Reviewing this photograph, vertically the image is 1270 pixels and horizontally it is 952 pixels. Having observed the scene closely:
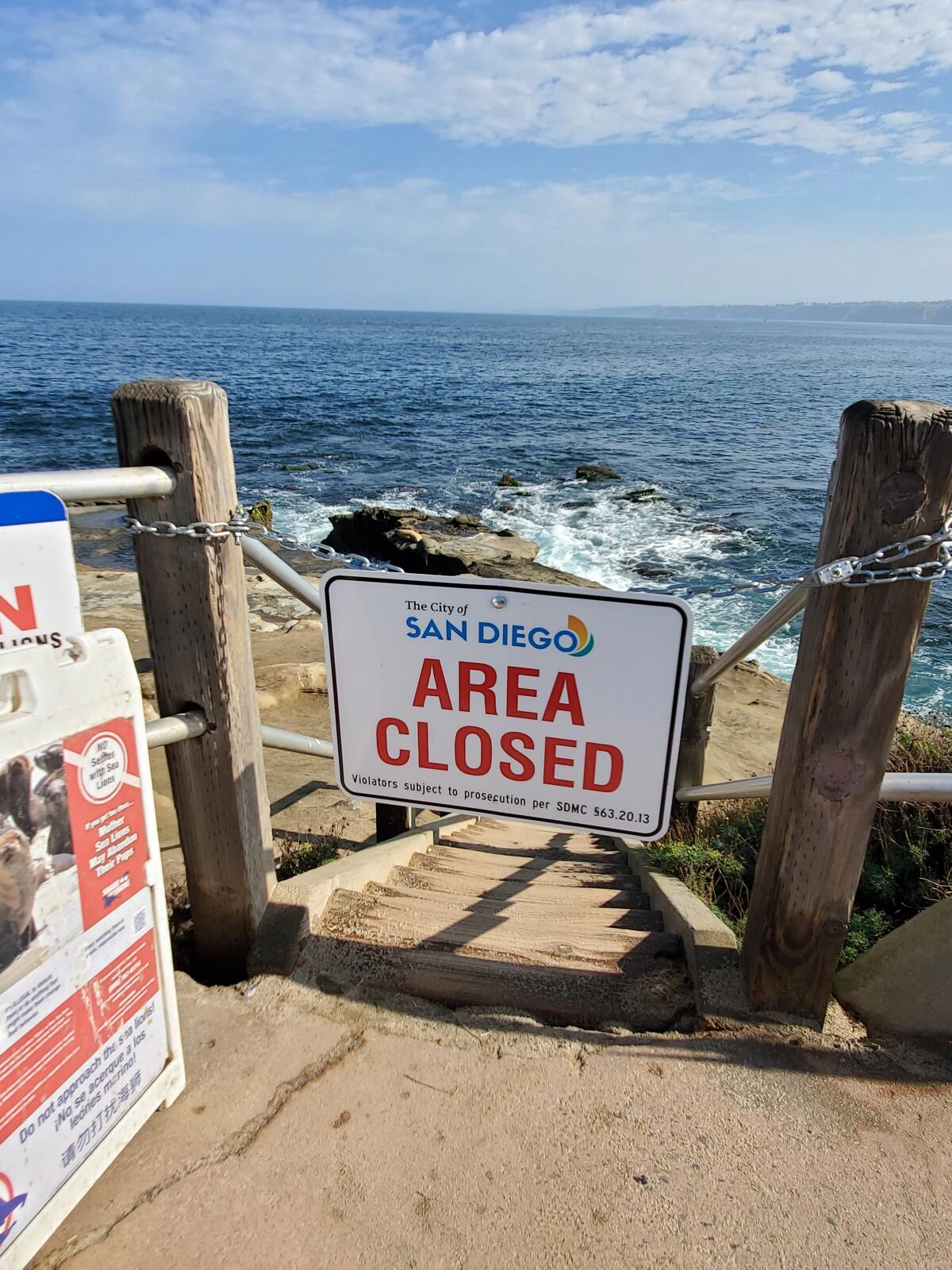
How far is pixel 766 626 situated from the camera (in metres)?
2.34

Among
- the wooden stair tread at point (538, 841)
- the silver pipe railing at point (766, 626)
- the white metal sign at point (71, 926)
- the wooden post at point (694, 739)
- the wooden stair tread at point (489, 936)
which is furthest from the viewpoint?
the wooden stair tread at point (538, 841)

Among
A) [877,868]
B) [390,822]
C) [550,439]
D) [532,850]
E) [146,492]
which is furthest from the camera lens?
[550,439]

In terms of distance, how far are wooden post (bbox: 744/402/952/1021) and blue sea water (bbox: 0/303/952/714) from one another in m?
10.4

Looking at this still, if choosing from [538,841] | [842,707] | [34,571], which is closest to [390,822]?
[538,841]

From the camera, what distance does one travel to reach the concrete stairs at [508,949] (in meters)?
2.45

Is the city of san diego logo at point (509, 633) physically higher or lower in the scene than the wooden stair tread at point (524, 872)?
higher

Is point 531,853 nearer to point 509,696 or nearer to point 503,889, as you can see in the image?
point 503,889

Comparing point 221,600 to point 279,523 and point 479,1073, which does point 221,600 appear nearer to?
point 479,1073

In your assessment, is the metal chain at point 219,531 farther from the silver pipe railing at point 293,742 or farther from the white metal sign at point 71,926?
the silver pipe railing at point 293,742

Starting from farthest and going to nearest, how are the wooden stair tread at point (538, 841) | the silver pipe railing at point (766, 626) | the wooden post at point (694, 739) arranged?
the wooden stair tread at point (538, 841)
the wooden post at point (694, 739)
the silver pipe railing at point (766, 626)

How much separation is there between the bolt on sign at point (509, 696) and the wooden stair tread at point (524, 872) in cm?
160

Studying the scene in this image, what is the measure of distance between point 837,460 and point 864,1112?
5.50ft

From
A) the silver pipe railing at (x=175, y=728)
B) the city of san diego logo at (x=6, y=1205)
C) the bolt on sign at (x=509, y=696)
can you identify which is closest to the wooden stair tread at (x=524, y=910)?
the bolt on sign at (x=509, y=696)

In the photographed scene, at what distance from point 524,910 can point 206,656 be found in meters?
1.74
